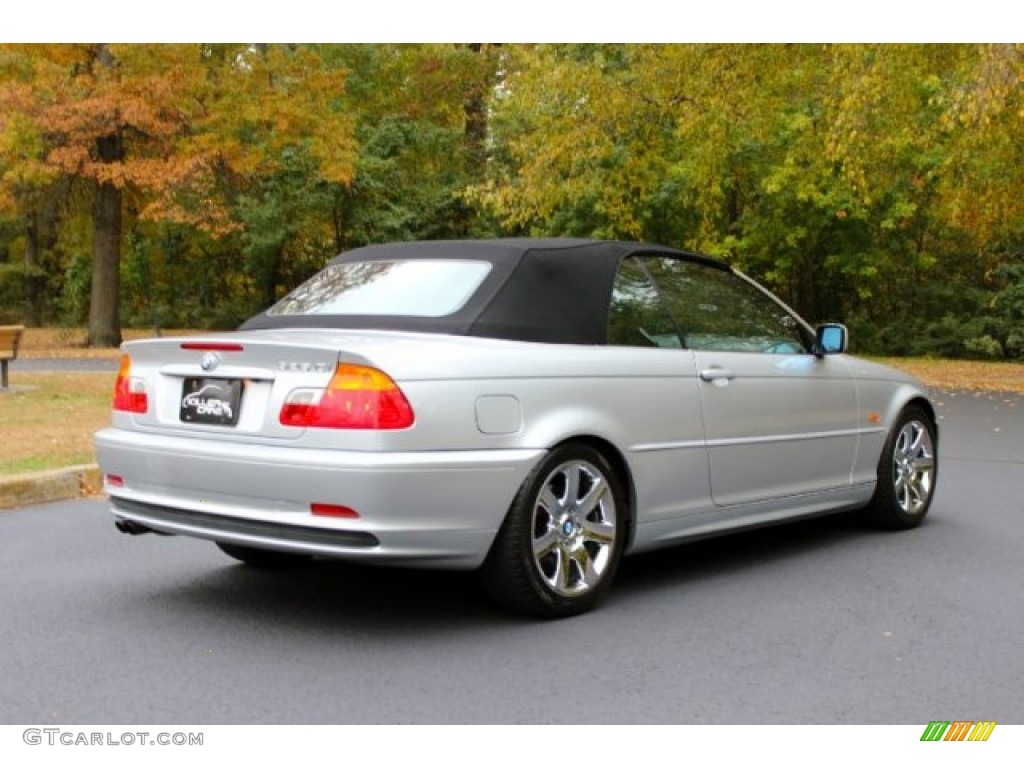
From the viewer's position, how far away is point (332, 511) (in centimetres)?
477

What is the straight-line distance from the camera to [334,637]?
5.00m

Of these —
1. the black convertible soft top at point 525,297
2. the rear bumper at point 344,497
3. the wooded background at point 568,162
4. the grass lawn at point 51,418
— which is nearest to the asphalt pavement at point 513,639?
the rear bumper at point 344,497

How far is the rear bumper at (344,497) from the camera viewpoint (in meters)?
4.73

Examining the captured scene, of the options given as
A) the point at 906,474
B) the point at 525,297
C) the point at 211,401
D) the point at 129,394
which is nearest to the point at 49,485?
the point at 129,394

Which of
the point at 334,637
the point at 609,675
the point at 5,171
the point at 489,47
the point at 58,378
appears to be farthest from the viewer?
the point at 489,47

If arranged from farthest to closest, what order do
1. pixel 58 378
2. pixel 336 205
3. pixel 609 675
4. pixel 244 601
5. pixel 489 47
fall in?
1. pixel 489 47
2. pixel 336 205
3. pixel 58 378
4. pixel 244 601
5. pixel 609 675

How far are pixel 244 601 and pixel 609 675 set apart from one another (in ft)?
6.10

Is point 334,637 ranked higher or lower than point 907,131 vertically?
lower

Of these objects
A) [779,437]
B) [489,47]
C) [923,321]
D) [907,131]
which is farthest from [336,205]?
[779,437]

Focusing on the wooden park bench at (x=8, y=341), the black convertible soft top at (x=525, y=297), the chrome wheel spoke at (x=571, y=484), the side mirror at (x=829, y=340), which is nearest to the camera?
the chrome wheel spoke at (x=571, y=484)

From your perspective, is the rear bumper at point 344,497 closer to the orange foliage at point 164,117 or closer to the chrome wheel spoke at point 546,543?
the chrome wheel spoke at point 546,543

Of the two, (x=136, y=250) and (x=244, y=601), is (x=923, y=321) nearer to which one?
(x=136, y=250)
